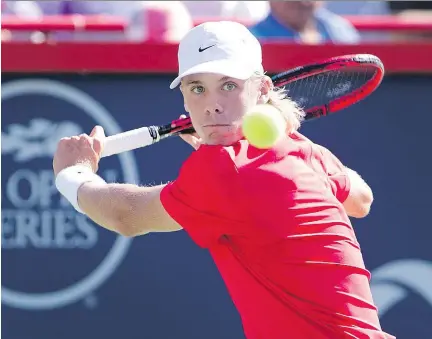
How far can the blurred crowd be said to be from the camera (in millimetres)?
5359

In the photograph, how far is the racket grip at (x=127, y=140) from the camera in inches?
140

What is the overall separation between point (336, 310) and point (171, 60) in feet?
6.75

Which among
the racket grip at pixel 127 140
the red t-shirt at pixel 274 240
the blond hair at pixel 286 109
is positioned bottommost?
the red t-shirt at pixel 274 240

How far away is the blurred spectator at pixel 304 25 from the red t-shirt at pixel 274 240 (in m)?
2.67

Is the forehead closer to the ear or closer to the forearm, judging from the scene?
the ear

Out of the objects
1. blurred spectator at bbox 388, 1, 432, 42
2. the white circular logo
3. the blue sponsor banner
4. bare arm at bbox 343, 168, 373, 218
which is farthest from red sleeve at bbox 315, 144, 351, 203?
blurred spectator at bbox 388, 1, 432, 42

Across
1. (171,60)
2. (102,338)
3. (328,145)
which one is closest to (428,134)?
(328,145)

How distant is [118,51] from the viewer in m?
4.77

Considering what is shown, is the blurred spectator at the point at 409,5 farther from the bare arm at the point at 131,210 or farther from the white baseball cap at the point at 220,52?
the bare arm at the point at 131,210

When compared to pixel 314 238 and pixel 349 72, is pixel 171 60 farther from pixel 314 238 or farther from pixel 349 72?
pixel 314 238

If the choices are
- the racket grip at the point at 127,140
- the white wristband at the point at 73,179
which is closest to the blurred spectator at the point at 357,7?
the racket grip at the point at 127,140

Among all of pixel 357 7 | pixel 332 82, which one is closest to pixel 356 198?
pixel 332 82

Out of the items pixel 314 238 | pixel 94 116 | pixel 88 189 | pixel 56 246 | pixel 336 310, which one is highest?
pixel 94 116

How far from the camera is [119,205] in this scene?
3094 mm
